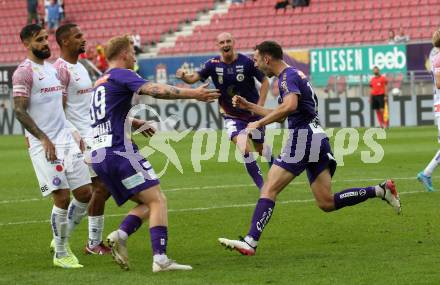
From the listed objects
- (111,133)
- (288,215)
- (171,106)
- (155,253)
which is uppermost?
(111,133)

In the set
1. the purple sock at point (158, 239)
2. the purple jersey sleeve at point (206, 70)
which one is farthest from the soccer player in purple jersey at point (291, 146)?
the purple jersey sleeve at point (206, 70)

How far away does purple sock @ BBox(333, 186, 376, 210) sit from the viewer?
35.0 ft

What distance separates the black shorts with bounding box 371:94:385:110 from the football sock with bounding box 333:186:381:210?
72.5 ft

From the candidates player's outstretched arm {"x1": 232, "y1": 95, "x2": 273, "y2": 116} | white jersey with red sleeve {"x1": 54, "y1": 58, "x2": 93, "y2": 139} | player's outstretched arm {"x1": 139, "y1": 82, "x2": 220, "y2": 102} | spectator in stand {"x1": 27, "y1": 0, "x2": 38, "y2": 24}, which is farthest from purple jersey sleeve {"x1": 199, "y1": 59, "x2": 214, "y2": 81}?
spectator in stand {"x1": 27, "y1": 0, "x2": 38, "y2": 24}

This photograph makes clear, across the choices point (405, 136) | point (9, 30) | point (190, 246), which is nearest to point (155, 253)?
point (190, 246)

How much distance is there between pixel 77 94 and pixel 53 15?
115ft

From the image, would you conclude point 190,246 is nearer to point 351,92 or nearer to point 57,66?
point 57,66

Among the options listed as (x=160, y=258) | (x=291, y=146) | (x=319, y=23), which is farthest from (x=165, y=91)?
(x=319, y=23)

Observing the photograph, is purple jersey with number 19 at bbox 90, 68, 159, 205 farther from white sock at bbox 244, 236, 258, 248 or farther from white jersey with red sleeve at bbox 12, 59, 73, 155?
white sock at bbox 244, 236, 258, 248

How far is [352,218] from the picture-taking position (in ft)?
41.2

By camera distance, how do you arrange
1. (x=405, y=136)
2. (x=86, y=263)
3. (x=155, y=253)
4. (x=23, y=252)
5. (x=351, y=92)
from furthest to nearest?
(x=351, y=92), (x=405, y=136), (x=23, y=252), (x=86, y=263), (x=155, y=253)

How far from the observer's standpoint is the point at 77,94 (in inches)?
429

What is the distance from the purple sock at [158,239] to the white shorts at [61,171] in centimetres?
129

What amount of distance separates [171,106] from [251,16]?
23.9 ft
